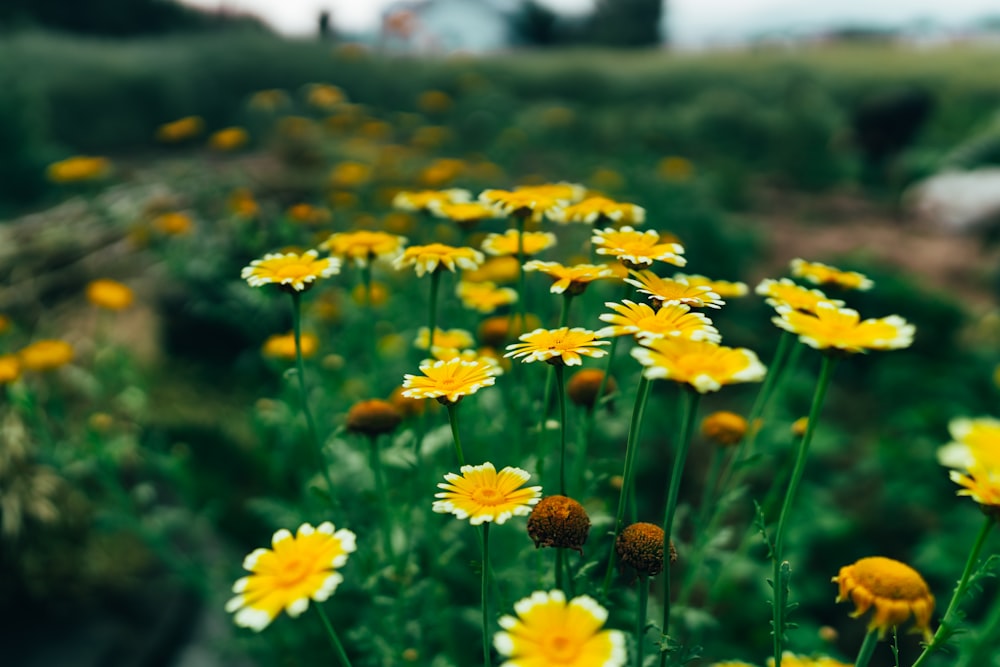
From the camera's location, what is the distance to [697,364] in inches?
30.9

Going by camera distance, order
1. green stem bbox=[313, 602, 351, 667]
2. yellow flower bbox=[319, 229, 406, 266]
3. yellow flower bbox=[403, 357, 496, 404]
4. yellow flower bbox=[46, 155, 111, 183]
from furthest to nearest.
Result: yellow flower bbox=[46, 155, 111, 183], yellow flower bbox=[319, 229, 406, 266], yellow flower bbox=[403, 357, 496, 404], green stem bbox=[313, 602, 351, 667]

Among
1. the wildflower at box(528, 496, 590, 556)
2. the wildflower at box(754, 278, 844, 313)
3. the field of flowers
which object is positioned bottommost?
the field of flowers

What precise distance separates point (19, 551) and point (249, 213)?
140 cm

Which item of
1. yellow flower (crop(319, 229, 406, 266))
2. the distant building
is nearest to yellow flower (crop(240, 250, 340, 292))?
yellow flower (crop(319, 229, 406, 266))

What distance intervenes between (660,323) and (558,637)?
14.8 inches

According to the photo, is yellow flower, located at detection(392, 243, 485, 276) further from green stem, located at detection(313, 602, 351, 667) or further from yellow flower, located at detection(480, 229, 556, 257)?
green stem, located at detection(313, 602, 351, 667)

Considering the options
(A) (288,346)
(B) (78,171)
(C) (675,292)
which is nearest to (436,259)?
(C) (675,292)

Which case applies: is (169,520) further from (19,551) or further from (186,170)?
(186,170)

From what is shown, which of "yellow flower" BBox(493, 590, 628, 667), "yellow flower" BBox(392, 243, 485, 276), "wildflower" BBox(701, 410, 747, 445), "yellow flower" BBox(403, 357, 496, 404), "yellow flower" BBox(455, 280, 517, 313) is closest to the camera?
"yellow flower" BBox(493, 590, 628, 667)

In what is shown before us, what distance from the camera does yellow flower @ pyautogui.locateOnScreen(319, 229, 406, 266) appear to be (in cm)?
129

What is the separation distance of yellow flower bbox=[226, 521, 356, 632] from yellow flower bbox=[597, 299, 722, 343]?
1.38 feet

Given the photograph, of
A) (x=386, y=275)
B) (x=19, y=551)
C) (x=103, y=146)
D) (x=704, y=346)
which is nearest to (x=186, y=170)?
(x=386, y=275)

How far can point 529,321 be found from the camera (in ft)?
5.29

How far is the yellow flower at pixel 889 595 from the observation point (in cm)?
82
